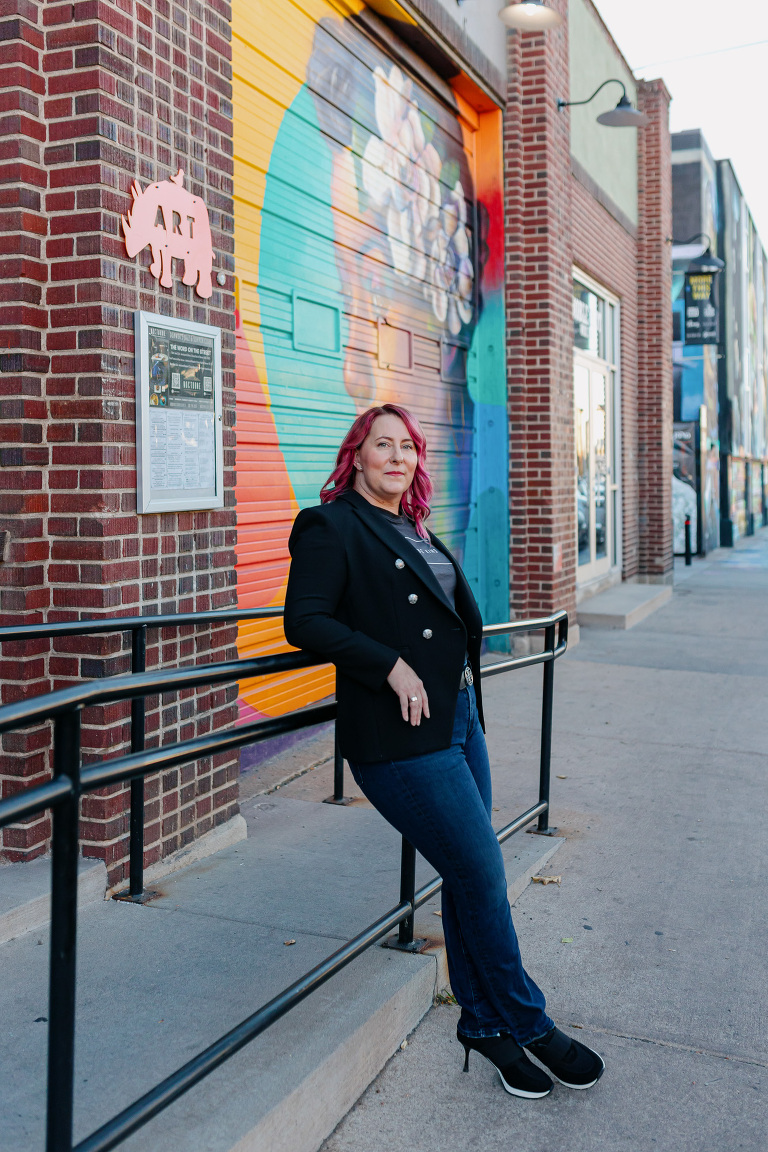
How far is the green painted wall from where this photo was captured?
11.5m

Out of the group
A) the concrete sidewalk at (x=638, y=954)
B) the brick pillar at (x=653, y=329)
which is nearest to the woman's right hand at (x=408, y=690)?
the concrete sidewalk at (x=638, y=954)

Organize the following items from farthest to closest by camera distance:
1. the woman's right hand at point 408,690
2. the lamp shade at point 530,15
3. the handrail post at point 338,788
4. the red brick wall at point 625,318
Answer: the red brick wall at point 625,318
the lamp shade at point 530,15
the handrail post at point 338,788
the woman's right hand at point 408,690

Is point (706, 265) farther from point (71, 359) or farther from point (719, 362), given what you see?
point (71, 359)

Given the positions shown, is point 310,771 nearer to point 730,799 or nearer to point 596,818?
point 596,818

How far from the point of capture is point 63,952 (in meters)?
1.95

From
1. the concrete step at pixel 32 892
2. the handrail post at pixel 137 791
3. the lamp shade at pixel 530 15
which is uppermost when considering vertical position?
the lamp shade at pixel 530 15

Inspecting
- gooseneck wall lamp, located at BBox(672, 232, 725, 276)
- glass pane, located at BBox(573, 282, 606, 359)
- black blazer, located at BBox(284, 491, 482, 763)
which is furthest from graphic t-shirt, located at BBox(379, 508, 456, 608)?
gooseneck wall lamp, located at BBox(672, 232, 725, 276)

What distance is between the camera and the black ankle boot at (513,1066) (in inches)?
114

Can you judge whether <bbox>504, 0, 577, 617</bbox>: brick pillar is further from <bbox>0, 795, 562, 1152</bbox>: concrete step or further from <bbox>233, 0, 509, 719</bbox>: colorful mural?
<bbox>0, 795, 562, 1152</bbox>: concrete step

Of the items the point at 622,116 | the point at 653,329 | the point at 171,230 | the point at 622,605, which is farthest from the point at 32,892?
the point at 653,329

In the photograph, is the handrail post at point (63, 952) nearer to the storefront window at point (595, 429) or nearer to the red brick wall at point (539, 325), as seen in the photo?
the red brick wall at point (539, 325)

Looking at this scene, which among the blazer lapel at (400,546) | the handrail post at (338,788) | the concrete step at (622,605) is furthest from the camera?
the concrete step at (622,605)

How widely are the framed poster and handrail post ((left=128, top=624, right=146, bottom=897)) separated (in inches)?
20.8

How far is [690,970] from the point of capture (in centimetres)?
365
